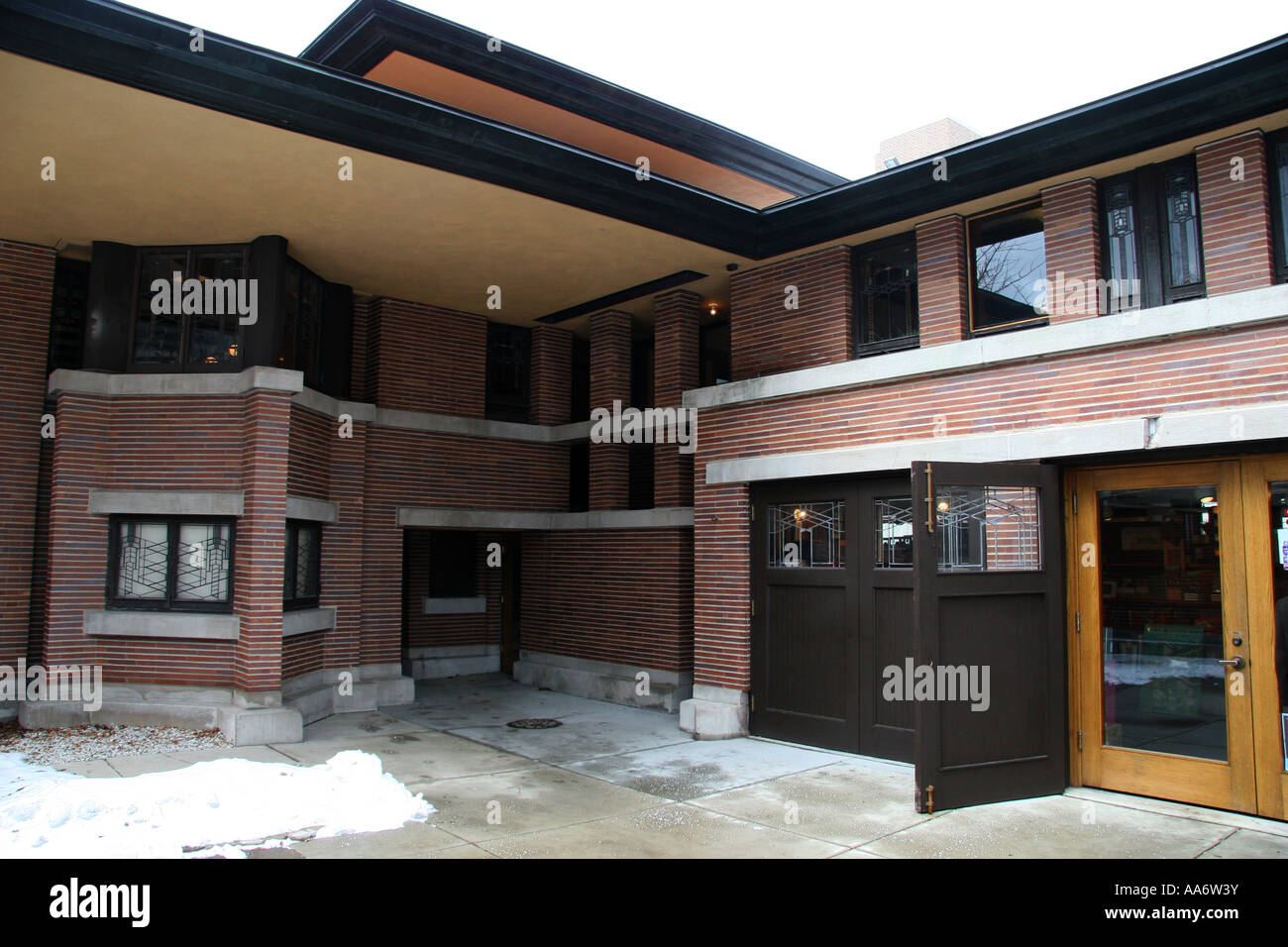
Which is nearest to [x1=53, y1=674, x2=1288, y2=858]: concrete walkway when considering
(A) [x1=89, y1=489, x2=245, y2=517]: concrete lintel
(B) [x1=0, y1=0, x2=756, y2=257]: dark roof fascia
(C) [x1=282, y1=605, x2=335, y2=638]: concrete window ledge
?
(C) [x1=282, y1=605, x2=335, y2=638]: concrete window ledge

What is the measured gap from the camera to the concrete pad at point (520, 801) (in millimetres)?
6336

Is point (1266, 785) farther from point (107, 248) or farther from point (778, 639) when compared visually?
point (107, 248)

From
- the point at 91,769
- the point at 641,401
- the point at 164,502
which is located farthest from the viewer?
the point at 641,401

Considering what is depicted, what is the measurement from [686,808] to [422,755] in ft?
10.0

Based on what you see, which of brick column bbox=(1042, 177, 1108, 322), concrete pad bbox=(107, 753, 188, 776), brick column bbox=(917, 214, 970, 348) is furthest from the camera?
brick column bbox=(917, 214, 970, 348)

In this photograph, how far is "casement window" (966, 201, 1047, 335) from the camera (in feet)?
26.2

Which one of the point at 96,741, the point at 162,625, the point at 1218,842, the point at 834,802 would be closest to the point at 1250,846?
the point at 1218,842

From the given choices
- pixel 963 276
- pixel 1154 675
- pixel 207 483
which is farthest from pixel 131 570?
pixel 1154 675

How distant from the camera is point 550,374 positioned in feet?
43.4

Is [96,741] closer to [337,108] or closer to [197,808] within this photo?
[197,808]

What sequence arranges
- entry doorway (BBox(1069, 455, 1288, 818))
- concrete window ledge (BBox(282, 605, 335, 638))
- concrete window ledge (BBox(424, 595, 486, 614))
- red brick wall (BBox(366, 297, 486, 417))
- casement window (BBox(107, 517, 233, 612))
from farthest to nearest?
1. concrete window ledge (BBox(424, 595, 486, 614))
2. red brick wall (BBox(366, 297, 486, 417))
3. concrete window ledge (BBox(282, 605, 335, 638))
4. casement window (BBox(107, 517, 233, 612))
5. entry doorway (BBox(1069, 455, 1288, 818))

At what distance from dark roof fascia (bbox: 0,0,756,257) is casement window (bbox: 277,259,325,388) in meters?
2.18

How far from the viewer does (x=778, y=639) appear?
9422 millimetres

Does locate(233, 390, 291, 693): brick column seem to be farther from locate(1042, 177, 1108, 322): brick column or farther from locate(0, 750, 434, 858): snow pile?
locate(1042, 177, 1108, 322): brick column
